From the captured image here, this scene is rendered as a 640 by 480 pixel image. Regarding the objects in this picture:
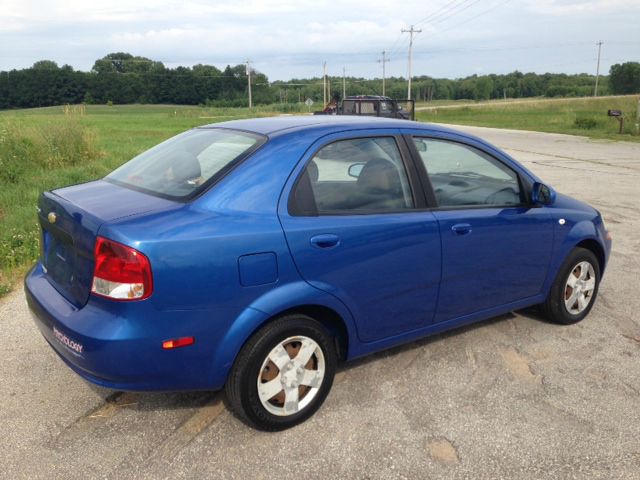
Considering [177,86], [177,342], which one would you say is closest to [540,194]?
[177,342]

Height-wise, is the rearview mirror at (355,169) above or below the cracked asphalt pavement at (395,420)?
above

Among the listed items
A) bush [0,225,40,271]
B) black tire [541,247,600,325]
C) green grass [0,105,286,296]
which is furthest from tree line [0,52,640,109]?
black tire [541,247,600,325]

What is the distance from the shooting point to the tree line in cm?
9612

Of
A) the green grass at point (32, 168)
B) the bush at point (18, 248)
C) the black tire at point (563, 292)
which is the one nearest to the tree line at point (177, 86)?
the green grass at point (32, 168)

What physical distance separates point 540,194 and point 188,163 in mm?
2378

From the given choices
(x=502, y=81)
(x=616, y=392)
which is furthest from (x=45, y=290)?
(x=502, y=81)

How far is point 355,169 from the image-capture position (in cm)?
327

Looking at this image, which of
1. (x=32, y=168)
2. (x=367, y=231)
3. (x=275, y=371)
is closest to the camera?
(x=275, y=371)

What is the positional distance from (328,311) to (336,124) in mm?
1087

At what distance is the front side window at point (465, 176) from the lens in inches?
138

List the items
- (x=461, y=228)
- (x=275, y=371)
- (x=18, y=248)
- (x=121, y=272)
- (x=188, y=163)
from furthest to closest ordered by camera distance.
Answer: (x=18, y=248)
(x=461, y=228)
(x=188, y=163)
(x=275, y=371)
(x=121, y=272)

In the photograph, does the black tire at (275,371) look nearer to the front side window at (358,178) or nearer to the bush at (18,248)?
the front side window at (358,178)

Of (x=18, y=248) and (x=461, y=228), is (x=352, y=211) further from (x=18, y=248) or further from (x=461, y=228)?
(x=18, y=248)

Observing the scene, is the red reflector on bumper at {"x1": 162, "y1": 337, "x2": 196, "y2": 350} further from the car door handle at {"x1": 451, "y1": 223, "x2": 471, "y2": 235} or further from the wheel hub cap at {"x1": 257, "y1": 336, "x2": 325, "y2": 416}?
the car door handle at {"x1": 451, "y1": 223, "x2": 471, "y2": 235}
